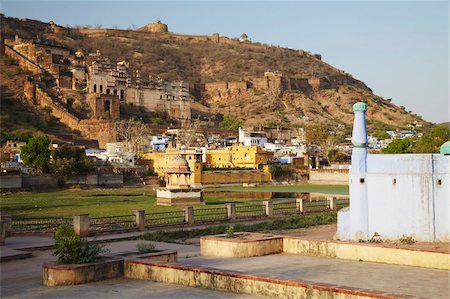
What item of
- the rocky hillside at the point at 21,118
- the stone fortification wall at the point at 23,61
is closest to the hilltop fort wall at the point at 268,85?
the stone fortification wall at the point at 23,61

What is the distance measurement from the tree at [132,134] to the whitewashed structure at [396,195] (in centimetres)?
4541

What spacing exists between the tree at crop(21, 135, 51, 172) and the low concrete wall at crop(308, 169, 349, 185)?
77.0 ft

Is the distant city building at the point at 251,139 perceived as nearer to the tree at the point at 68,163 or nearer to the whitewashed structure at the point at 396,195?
the tree at the point at 68,163

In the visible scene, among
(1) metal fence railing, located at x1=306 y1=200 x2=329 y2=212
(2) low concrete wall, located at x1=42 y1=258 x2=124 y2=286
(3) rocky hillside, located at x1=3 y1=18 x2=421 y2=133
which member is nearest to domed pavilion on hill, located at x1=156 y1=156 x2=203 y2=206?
(1) metal fence railing, located at x1=306 y1=200 x2=329 y2=212

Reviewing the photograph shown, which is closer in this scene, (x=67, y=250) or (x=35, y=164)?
(x=67, y=250)

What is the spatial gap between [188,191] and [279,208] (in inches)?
212

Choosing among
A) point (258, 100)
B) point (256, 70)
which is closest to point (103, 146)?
point (258, 100)

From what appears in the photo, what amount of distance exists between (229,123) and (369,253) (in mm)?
74932

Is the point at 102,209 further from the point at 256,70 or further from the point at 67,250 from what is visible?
the point at 256,70

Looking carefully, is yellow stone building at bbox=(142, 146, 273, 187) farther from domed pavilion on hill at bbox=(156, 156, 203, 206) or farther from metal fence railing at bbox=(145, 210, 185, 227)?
metal fence railing at bbox=(145, 210, 185, 227)

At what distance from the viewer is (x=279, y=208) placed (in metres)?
25.8

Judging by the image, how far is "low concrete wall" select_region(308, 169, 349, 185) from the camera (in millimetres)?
56084

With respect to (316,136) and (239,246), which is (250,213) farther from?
(316,136)

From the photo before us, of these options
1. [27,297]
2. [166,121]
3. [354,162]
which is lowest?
[27,297]
